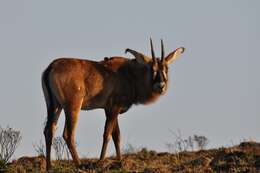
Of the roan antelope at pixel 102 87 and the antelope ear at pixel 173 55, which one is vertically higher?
the antelope ear at pixel 173 55

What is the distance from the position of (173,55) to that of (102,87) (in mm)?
2247

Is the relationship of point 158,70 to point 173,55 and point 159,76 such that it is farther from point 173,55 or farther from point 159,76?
point 173,55

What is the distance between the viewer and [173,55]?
17672mm

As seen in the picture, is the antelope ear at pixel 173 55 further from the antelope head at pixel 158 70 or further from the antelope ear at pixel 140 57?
the antelope ear at pixel 140 57

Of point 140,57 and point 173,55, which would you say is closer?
point 140,57

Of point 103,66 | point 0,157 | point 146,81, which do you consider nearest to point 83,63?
point 103,66

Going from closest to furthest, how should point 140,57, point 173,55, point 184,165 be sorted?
point 184,165, point 140,57, point 173,55

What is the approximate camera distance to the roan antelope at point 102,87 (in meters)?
15.6

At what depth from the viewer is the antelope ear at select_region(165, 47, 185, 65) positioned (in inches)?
685

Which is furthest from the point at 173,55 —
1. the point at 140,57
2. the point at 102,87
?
the point at 102,87

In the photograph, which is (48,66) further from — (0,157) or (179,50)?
(179,50)

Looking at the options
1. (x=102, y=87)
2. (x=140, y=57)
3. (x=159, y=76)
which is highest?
(x=140, y=57)

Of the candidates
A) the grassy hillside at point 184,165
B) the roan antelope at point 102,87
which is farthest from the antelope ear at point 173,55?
the grassy hillside at point 184,165

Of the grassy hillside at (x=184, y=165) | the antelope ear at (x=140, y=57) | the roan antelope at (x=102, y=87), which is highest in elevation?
the antelope ear at (x=140, y=57)
